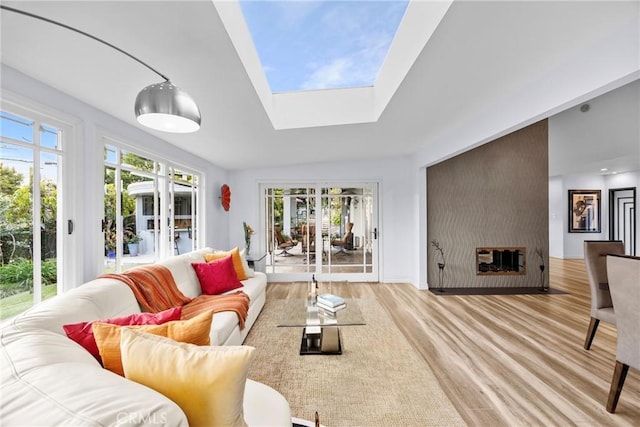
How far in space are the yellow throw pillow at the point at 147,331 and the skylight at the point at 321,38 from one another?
7.14ft

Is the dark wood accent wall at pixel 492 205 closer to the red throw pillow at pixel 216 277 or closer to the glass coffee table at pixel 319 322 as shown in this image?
the glass coffee table at pixel 319 322

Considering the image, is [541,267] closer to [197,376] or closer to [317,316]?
[317,316]

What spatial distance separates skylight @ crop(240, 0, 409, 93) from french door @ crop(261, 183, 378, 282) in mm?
2651

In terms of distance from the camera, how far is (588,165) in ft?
19.9

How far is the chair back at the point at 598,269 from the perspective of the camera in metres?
2.53

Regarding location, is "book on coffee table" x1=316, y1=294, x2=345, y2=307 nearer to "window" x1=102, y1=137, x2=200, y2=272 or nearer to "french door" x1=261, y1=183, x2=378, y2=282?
"window" x1=102, y1=137, x2=200, y2=272

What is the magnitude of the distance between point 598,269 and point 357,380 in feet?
8.28

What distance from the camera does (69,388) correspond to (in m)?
0.77

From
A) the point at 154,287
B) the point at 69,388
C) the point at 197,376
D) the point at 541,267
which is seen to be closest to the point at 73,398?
the point at 69,388

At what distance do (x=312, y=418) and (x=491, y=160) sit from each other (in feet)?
16.7

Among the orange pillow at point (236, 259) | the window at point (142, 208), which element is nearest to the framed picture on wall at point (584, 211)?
the orange pillow at point (236, 259)

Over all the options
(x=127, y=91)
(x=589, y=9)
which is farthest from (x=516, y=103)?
(x=127, y=91)

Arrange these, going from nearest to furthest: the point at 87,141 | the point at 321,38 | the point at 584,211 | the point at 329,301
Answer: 1. the point at 87,141
2. the point at 321,38
3. the point at 329,301
4. the point at 584,211

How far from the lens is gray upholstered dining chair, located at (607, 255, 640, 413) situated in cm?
174
